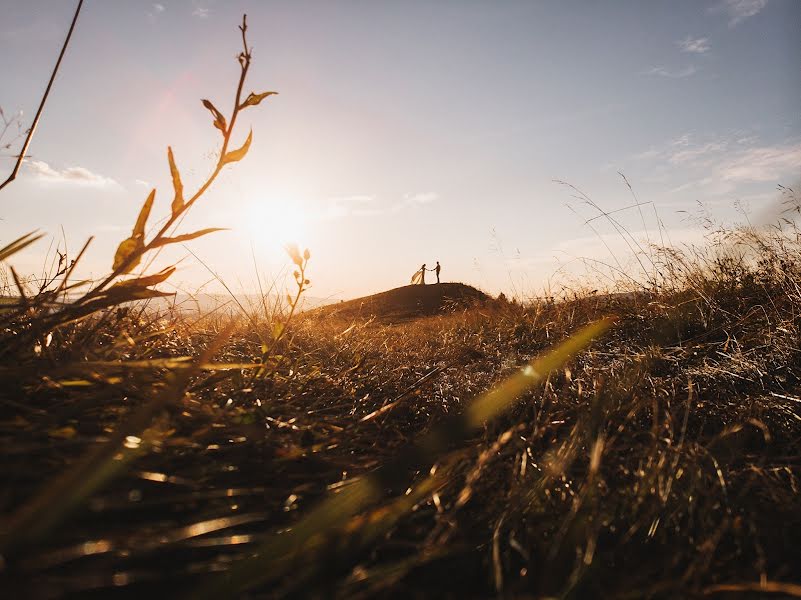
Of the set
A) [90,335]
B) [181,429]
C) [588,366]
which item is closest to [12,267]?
[90,335]

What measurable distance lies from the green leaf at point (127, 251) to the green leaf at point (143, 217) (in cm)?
1

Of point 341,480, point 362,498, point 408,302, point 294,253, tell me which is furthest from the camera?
point 408,302

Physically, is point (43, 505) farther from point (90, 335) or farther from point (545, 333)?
point (545, 333)

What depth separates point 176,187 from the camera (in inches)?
43.4

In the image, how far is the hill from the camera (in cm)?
764

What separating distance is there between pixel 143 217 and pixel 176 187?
0.10 m

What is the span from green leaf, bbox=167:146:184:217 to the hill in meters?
5.87

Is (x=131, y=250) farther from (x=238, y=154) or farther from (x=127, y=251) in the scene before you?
(x=238, y=154)

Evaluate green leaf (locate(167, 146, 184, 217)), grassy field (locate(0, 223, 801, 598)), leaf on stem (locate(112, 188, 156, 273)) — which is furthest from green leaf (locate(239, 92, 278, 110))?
grassy field (locate(0, 223, 801, 598))

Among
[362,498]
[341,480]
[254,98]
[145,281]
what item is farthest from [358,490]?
[254,98]

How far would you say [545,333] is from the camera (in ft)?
10.1

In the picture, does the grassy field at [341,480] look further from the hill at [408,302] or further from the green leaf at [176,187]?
the hill at [408,302]

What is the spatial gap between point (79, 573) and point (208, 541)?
6.5 inches

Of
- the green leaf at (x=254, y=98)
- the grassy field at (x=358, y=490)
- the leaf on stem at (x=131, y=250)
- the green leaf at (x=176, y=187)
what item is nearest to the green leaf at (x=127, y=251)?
the leaf on stem at (x=131, y=250)
